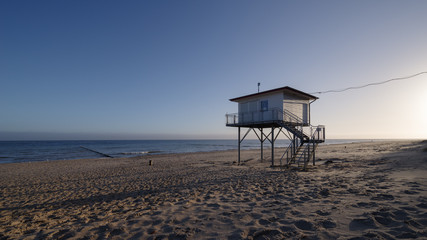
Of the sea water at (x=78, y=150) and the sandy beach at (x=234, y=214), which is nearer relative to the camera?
the sandy beach at (x=234, y=214)

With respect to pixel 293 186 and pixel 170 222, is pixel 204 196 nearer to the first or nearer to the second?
pixel 170 222

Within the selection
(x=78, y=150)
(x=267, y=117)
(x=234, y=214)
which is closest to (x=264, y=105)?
(x=267, y=117)

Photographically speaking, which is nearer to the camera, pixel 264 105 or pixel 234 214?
pixel 234 214

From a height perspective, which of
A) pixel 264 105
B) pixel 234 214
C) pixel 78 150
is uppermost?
pixel 264 105

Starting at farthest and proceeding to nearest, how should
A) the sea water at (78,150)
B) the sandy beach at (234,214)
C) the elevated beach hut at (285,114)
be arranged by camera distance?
the sea water at (78,150) → the elevated beach hut at (285,114) → the sandy beach at (234,214)

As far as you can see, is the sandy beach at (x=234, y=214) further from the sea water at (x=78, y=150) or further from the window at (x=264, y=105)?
the sea water at (x=78, y=150)

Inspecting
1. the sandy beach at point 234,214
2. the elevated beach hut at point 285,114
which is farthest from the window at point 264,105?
the sandy beach at point 234,214

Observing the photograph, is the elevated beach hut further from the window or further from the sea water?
the sea water

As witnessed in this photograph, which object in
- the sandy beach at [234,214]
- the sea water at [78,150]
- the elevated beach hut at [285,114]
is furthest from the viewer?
the sea water at [78,150]

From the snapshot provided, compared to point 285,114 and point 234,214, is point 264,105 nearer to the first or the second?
point 285,114

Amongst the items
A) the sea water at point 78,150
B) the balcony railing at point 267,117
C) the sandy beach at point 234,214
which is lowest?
the sea water at point 78,150

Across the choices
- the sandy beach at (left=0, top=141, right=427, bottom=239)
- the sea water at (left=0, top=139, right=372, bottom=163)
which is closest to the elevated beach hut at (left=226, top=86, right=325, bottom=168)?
the sandy beach at (left=0, top=141, right=427, bottom=239)

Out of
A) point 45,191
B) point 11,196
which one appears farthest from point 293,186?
point 11,196

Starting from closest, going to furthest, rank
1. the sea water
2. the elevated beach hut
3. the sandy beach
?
1. the sandy beach
2. the elevated beach hut
3. the sea water
